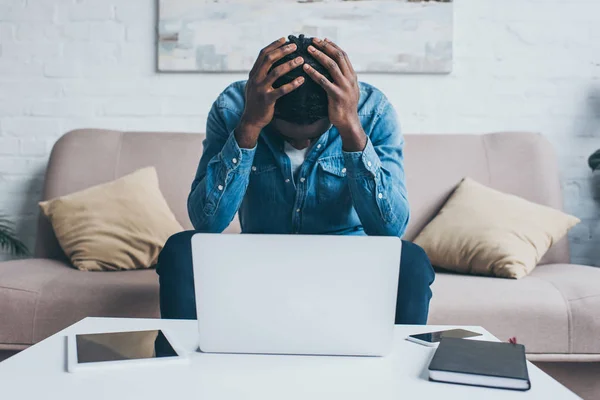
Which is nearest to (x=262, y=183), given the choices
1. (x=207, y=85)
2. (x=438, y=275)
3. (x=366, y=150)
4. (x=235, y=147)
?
(x=235, y=147)

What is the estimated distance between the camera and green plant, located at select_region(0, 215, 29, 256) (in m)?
2.38

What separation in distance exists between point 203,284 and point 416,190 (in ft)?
4.83

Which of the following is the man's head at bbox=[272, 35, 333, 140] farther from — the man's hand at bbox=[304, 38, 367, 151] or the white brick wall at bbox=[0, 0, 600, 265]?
the white brick wall at bbox=[0, 0, 600, 265]

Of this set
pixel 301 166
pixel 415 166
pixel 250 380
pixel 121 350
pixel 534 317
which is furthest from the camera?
pixel 415 166

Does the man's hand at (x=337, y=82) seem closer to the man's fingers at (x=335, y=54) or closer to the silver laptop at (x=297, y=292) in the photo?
the man's fingers at (x=335, y=54)

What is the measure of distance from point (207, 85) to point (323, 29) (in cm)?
52

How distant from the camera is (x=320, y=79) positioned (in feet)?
3.71

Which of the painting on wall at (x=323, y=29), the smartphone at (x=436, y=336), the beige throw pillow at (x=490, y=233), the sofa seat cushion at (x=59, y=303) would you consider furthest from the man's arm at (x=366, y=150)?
the painting on wall at (x=323, y=29)

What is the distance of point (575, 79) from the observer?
8.35ft

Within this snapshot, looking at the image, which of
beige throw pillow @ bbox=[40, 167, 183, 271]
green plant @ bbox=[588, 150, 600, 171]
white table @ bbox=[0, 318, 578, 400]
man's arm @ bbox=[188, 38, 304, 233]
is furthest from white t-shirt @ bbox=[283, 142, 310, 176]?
green plant @ bbox=[588, 150, 600, 171]

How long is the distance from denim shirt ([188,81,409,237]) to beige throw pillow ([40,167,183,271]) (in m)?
0.60

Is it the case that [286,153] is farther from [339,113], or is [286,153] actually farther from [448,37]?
[448,37]

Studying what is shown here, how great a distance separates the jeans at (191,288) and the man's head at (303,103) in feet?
1.12

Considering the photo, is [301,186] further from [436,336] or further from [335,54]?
[436,336]
